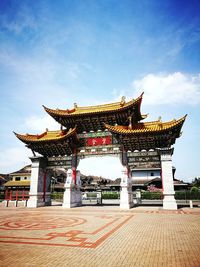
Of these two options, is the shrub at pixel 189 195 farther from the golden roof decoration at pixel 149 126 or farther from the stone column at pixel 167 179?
Result: the golden roof decoration at pixel 149 126

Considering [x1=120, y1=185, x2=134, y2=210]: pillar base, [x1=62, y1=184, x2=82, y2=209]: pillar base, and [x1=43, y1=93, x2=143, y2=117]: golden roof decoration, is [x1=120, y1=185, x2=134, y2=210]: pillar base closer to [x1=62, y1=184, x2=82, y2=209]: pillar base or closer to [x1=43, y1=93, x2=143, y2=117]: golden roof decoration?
[x1=62, y1=184, x2=82, y2=209]: pillar base

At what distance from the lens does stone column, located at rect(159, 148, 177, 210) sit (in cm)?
1703

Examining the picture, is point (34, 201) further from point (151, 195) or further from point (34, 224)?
point (151, 195)

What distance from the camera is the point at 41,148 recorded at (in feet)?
71.8

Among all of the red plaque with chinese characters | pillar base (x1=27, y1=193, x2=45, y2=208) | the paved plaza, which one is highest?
the red plaque with chinese characters

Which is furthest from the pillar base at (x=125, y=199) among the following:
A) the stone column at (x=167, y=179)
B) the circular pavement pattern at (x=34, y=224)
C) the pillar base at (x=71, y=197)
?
the circular pavement pattern at (x=34, y=224)

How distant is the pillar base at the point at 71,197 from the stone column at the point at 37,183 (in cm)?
330

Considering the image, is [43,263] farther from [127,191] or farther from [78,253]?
[127,191]

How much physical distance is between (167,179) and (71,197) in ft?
29.6

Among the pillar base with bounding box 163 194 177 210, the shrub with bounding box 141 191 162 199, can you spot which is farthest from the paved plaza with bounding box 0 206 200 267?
the shrub with bounding box 141 191 162 199

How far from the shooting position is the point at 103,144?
2034 centimetres

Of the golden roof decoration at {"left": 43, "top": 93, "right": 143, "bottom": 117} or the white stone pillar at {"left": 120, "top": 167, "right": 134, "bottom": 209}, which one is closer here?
the white stone pillar at {"left": 120, "top": 167, "right": 134, "bottom": 209}

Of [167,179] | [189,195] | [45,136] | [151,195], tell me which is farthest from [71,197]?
[189,195]

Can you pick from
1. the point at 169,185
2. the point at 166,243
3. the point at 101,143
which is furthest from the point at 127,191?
the point at 166,243
